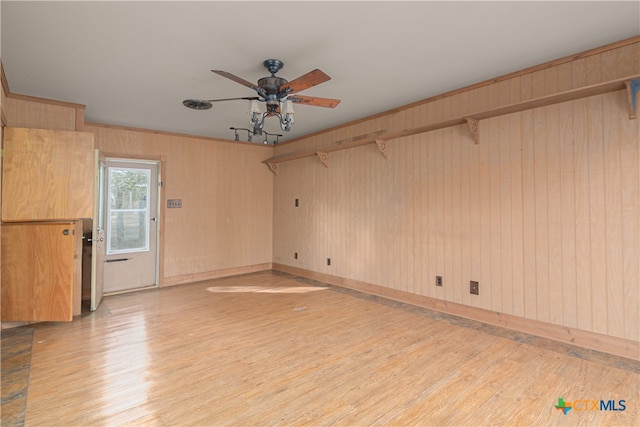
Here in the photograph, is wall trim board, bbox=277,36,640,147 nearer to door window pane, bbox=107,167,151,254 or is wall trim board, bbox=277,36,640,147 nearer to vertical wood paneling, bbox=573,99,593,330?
vertical wood paneling, bbox=573,99,593,330

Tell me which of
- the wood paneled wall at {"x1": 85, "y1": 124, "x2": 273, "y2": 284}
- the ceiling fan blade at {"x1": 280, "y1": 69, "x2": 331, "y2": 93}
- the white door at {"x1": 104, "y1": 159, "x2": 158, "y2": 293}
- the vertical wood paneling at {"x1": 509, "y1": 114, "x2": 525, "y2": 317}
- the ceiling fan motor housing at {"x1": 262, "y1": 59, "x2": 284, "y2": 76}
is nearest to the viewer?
the ceiling fan blade at {"x1": 280, "y1": 69, "x2": 331, "y2": 93}

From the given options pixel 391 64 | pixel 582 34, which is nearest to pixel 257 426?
pixel 391 64

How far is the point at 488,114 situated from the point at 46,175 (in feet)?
14.7

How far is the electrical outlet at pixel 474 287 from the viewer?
3.54 m

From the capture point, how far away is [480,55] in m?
2.77

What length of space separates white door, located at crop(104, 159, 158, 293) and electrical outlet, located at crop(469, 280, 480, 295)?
14.7 feet

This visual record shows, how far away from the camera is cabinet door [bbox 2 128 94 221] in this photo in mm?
3227

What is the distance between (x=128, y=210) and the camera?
498cm

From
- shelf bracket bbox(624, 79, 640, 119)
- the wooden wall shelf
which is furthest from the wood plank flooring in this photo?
the wooden wall shelf

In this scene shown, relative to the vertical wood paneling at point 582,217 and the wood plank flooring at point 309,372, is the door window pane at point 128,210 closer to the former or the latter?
the wood plank flooring at point 309,372

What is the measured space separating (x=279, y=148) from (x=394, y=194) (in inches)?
114

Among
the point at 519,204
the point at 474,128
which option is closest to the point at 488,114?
the point at 474,128

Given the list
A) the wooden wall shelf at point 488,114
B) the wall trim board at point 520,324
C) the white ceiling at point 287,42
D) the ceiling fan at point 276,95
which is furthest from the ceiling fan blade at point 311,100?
the wall trim board at point 520,324

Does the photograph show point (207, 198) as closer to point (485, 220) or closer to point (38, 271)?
point (38, 271)
